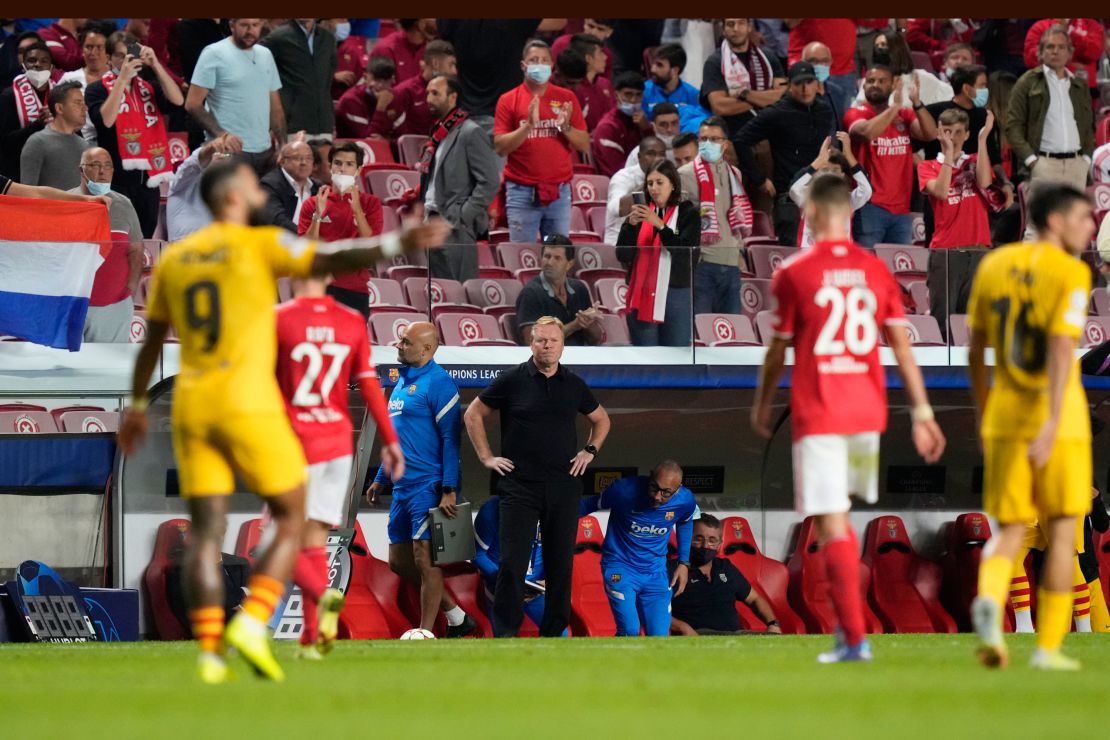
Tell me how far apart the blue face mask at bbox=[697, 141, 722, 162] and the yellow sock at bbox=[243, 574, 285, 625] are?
371 inches

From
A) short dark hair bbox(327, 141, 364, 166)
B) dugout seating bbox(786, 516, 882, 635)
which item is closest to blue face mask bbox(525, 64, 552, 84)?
short dark hair bbox(327, 141, 364, 166)

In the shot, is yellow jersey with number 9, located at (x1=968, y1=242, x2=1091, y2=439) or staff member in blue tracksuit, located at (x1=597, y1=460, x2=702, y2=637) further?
staff member in blue tracksuit, located at (x1=597, y1=460, x2=702, y2=637)

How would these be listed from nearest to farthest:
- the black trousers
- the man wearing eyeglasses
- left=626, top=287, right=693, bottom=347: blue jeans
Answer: the black trousers
the man wearing eyeglasses
left=626, top=287, right=693, bottom=347: blue jeans

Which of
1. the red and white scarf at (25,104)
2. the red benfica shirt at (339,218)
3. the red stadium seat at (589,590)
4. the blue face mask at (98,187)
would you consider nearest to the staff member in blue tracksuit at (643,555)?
the red stadium seat at (589,590)

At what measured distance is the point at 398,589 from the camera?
14109 mm

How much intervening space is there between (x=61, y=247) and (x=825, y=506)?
758cm

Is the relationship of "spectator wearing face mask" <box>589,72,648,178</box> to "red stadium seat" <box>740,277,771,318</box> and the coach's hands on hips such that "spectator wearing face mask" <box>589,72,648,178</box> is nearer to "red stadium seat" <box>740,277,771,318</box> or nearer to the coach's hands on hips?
"red stadium seat" <box>740,277,771,318</box>

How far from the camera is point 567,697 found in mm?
6477

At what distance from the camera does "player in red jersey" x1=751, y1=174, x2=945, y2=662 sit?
297 inches

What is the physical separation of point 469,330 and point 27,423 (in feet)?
11.2

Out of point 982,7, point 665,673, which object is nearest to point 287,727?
point 665,673

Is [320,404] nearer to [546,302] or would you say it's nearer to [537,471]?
[537,471]

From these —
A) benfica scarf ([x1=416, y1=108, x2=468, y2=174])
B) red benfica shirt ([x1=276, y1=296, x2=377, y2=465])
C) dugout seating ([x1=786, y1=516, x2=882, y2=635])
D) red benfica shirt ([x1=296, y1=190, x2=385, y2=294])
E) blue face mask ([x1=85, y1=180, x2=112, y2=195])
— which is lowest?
dugout seating ([x1=786, y1=516, x2=882, y2=635])

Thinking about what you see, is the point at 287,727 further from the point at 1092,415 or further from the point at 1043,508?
the point at 1092,415
